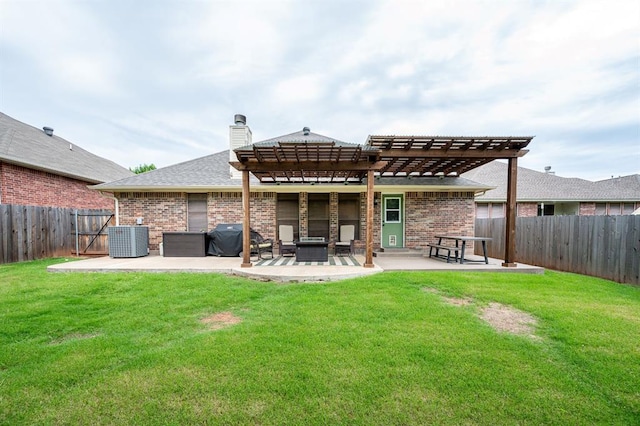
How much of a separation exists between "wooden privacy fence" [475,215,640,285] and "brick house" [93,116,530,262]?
6.00 ft

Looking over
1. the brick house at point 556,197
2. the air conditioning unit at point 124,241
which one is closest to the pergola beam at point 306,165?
the air conditioning unit at point 124,241

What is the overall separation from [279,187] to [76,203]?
11101mm

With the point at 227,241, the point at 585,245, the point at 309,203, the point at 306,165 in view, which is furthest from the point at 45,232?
the point at 585,245

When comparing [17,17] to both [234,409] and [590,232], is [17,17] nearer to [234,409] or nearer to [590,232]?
[234,409]

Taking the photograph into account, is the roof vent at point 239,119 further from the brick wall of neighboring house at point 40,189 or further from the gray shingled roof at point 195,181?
the brick wall of neighboring house at point 40,189

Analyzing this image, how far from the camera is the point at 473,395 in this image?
213 cm

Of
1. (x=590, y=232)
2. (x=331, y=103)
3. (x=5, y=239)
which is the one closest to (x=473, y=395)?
(x=590, y=232)

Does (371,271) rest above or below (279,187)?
below

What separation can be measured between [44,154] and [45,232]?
5.12 m

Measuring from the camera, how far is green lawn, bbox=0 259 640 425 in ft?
6.43

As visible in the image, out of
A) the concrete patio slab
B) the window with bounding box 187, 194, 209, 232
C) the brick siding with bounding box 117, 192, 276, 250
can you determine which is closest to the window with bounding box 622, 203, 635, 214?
the concrete patio slab

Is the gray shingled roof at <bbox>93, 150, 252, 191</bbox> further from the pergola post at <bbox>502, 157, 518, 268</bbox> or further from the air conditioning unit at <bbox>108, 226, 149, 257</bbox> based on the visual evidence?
the pergola post at <bbox>502, 157, 518, 268</bbox>

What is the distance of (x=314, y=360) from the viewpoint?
2617 mm

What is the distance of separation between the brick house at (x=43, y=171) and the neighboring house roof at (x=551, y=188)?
19.3 metres
